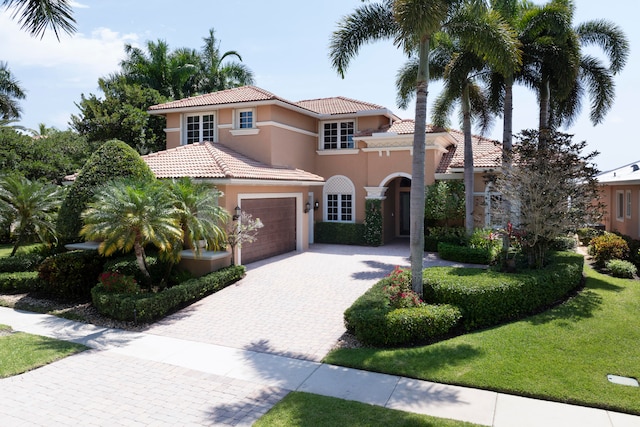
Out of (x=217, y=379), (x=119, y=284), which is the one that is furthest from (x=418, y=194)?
(x=119, y=284)

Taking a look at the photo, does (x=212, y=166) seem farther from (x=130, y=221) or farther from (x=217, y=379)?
(x=217, y=379)

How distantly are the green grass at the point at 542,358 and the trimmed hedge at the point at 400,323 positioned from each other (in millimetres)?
307

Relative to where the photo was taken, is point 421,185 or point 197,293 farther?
point 197,293

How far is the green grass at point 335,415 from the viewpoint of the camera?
6066 millimetres

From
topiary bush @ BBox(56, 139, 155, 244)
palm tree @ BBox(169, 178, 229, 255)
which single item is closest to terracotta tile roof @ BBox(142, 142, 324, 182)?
topiary bush @ BBox(56, 139, 155, 244)

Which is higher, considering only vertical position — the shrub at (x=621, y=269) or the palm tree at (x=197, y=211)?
the palm tree at (x=197, y=211)

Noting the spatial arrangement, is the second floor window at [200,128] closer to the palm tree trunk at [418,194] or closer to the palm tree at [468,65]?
the palm tree at [468,65]

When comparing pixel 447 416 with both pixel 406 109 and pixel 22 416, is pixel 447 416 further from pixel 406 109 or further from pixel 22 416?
pixel 406 109

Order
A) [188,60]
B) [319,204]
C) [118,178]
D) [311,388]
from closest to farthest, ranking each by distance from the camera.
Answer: [311,388] < [118,178] < [319,204] < [188,60]

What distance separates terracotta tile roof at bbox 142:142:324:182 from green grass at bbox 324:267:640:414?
9.38m

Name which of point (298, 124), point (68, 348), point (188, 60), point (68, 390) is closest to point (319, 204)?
point (298, 124)

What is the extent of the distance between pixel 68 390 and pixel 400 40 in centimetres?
1125

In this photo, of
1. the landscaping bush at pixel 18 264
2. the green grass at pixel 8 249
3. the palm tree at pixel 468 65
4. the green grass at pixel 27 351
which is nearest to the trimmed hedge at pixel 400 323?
the green grass at pixel 27 351

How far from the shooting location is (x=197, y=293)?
12672mm
